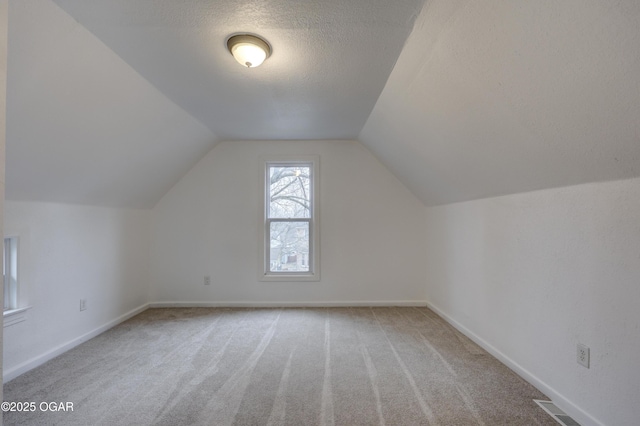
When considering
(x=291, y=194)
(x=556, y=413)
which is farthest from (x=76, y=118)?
(x=556, y=413)

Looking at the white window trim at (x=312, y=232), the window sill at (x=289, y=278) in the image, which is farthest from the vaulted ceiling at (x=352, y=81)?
the window sill at (x=289, y=278)

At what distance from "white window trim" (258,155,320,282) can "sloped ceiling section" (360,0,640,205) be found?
175 centimetres

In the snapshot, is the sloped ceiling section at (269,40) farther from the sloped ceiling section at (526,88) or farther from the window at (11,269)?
the window at (11,269)

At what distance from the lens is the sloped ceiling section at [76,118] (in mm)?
1535

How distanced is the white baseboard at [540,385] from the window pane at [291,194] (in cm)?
237

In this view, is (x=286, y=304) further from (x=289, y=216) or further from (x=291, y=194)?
(x=291, y=194)

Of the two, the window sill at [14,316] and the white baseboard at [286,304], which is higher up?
the window sill at [14,316]

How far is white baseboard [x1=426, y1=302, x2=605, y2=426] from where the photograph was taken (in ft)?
5.47

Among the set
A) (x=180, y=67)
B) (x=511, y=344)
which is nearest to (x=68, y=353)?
(x=180, y=67)

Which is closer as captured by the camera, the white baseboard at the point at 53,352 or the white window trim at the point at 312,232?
the white baseboard at the point at 53,352

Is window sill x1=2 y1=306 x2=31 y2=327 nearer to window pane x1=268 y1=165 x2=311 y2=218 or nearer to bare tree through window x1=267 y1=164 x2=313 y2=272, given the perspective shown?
bare tree through window x1=267 y1=164 x2=313 y2=272

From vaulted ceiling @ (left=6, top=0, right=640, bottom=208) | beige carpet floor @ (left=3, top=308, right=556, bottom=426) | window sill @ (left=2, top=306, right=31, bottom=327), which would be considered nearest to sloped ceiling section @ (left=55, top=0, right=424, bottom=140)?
vaulted ceiling @ (left=6, top=0, right=640, bottom=208)

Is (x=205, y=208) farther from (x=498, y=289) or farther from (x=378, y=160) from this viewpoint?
(x=498, y=289)

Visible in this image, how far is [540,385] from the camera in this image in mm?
2000
